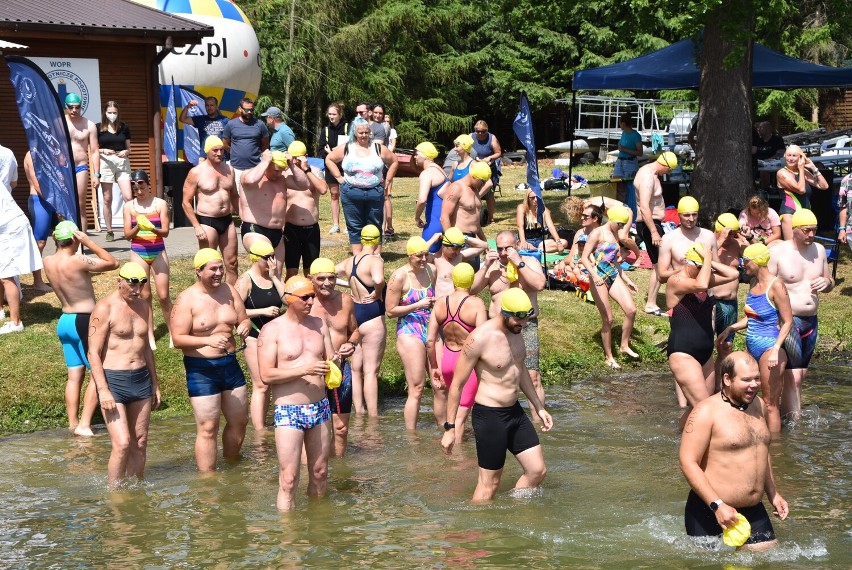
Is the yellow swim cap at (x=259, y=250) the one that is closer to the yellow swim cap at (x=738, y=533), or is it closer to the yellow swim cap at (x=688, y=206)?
the yellow swim cap at (x=688, y=206)

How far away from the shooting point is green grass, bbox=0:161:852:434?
10.6 metres

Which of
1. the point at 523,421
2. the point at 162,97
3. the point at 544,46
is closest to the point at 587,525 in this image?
the point at 523,421

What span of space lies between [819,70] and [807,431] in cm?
1060

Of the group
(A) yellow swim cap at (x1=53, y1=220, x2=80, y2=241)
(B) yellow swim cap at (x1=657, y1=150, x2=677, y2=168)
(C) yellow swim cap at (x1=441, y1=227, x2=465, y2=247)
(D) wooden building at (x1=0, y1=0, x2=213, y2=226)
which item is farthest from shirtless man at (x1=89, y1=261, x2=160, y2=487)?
(D) wooden building at (x1=0, y1=0, x2=213, y2=226)

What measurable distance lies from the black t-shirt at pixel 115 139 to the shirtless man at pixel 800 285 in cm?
905

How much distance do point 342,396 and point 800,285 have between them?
4.31 meters

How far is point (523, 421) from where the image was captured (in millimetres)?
7734

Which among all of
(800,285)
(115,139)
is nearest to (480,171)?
(800,285)

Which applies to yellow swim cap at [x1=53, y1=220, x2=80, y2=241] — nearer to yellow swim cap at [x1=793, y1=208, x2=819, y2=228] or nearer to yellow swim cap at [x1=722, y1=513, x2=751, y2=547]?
yellow swim cap at [x1=722, y1=513, x2=751, y2=547]

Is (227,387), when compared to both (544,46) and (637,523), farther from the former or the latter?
(544,46)

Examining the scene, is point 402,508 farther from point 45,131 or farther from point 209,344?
point 45,131

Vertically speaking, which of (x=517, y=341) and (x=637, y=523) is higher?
(x=517, y=341)


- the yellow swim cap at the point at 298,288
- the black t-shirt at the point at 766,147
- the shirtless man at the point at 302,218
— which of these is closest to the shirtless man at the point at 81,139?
the shirtless man at the point at 302,218

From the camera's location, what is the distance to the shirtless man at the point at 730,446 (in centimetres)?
603
